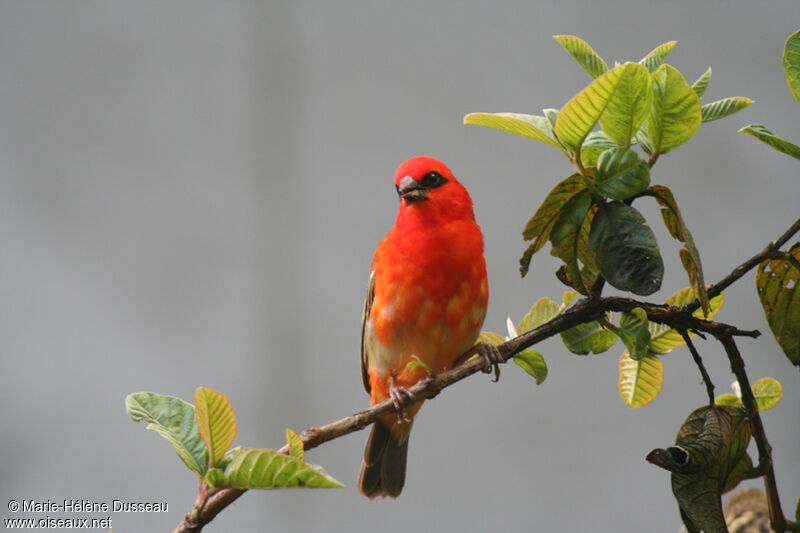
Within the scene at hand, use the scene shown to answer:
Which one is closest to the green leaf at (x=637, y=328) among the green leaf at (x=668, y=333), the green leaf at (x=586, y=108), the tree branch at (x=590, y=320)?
the tree branch at (x=590, y=320)

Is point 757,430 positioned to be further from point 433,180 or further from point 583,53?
point 433,180

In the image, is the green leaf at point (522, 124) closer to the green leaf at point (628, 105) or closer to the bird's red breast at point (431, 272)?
the green leaf at point (628, 105)

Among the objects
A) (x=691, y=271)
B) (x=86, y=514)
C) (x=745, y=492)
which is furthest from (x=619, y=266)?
(x=86, y=514)

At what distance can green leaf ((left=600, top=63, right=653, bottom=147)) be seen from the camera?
0.72m

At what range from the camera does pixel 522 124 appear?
2.57 feet

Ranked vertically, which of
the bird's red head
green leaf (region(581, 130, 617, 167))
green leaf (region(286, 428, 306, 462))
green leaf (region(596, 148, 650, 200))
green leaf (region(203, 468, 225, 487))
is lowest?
green leaf (region(203, 468, 225, 487))

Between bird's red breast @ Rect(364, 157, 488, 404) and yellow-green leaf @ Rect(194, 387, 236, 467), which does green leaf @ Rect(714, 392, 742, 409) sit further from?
yellow-green leaf @ Rect(194, 387, 236, 467)

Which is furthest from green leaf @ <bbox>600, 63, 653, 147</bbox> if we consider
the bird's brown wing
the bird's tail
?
the bird's tail

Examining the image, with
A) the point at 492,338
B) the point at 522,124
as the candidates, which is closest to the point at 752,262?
the point at 522,124

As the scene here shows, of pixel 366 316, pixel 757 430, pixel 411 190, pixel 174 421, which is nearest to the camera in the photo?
pixel 174 421

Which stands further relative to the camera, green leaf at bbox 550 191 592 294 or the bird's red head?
the bird's red head

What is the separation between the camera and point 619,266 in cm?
77

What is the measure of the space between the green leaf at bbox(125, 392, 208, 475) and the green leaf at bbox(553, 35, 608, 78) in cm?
63

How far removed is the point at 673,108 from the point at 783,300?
31 centimetres
